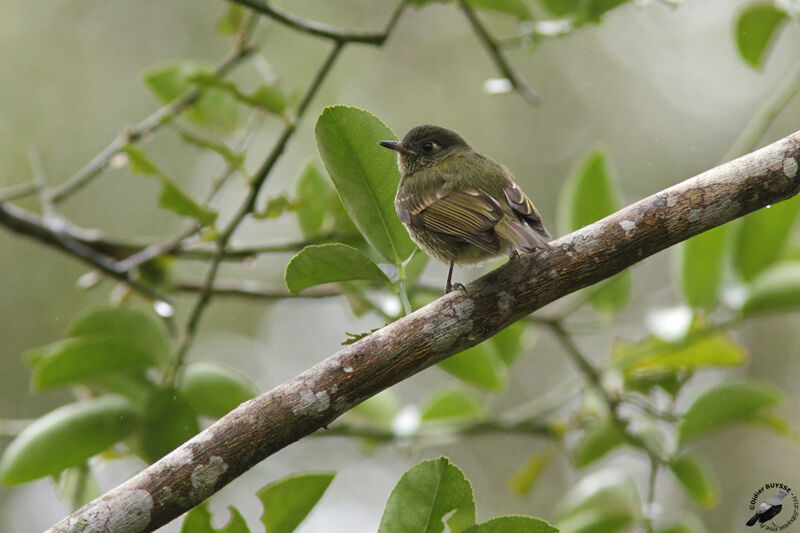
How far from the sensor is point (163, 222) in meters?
8.59

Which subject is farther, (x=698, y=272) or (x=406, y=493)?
(x=698, y=272)

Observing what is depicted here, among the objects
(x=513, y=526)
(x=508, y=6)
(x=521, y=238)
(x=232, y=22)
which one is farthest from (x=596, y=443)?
(x=232, y=22)

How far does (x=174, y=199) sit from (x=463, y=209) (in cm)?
97

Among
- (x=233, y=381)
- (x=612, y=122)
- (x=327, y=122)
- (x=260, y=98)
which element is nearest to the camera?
(x=327, y=122)

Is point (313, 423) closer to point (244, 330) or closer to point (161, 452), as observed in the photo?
point (161, 452)

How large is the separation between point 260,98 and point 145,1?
723 cm

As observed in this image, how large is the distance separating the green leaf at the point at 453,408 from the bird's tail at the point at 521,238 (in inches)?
35.2

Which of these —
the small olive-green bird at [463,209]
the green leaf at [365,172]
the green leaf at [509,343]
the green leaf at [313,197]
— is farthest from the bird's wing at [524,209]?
the green leaf at [365,172]

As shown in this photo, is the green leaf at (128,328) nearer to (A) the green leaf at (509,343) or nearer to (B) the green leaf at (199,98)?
(B) the green leaf at (199,98)

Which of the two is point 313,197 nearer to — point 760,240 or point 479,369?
point 479,369

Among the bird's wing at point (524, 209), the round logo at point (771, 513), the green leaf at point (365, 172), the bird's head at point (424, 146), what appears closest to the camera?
the green leaf at point (365, 172)

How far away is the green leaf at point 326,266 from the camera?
198cm

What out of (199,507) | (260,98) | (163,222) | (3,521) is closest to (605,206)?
(260,98)

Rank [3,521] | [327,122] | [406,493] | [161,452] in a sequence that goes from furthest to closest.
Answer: [3,521], [161,452], [327,122], [406,493]
